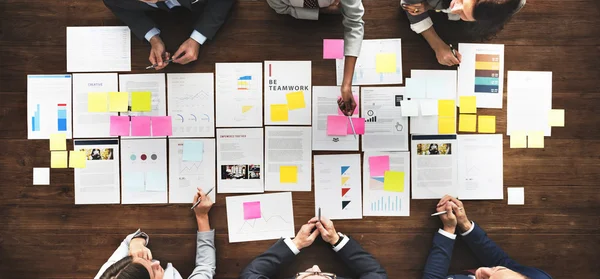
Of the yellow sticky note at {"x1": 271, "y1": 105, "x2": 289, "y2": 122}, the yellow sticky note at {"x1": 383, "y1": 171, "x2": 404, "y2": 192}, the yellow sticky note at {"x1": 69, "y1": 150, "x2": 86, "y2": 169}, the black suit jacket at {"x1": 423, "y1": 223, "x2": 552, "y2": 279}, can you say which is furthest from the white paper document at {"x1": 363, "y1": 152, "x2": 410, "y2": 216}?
the yellow sticky note at {"x1": 69, "y1": 150, "x2": 86, "y2": 169}

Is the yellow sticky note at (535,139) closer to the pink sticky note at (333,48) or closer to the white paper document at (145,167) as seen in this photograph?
the pink sticky note at (333,48)

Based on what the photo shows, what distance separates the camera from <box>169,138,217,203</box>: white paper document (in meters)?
1.91

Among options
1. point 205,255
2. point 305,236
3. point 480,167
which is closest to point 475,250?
point 480,167

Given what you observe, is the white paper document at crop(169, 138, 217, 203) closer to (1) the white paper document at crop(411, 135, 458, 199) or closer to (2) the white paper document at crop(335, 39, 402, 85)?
(2) the white paper document at crop(335, 39, 402, 85)

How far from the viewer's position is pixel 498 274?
5.42 feet

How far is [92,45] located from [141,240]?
3.49 ft

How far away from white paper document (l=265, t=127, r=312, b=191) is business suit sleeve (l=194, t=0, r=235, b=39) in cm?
58

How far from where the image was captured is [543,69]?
6.27 ft

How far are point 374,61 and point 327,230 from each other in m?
0.92

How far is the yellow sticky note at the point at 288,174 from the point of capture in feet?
6.27

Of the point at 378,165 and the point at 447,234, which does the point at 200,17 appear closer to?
the point at 378,165

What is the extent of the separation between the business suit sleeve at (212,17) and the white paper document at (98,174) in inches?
29.7

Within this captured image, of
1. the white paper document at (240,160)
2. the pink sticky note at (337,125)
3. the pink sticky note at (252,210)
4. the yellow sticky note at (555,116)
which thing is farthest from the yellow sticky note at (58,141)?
the yellow sticky note at (555,116)

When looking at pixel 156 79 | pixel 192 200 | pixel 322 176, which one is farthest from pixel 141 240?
pixel 322 176
